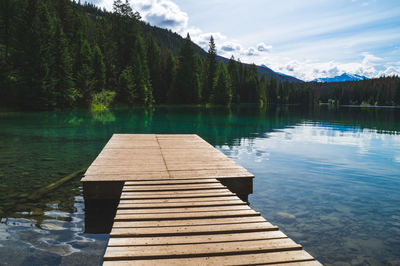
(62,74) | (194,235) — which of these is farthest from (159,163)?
(62,74)

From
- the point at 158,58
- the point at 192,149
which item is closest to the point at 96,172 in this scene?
the point at 192,149

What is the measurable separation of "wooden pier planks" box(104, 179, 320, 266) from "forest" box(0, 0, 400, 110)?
4408 centimetres

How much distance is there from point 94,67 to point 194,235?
62.7 m

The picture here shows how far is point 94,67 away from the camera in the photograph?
6066 cm

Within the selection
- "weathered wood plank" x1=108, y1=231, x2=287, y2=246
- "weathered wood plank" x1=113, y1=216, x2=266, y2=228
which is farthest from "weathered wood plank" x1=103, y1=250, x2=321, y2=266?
"weathered wood plank" x1=113, y1=216, x2=266, y2=228

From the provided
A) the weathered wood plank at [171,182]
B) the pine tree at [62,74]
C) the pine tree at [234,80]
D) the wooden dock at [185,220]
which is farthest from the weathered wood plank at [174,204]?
the pine tree at [234,80]

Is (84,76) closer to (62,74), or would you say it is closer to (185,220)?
(62,74)

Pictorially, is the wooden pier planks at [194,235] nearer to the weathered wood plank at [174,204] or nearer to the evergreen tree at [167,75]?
the weathered wood plank at [174,204]

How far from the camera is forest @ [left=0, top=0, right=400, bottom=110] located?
4284cm

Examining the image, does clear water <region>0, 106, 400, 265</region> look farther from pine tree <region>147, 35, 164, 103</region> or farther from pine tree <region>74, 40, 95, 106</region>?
pine tree <region>147, 35, 164, 103</region>

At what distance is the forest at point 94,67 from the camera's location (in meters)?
42.8

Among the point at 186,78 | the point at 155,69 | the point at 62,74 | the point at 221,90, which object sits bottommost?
the point at 62,74

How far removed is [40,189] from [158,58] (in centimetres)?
8020

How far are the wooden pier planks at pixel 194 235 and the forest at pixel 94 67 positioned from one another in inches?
1735
